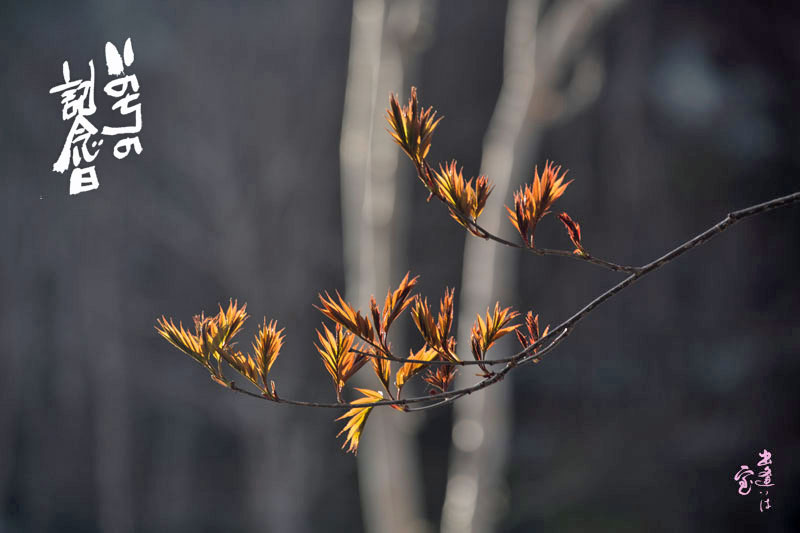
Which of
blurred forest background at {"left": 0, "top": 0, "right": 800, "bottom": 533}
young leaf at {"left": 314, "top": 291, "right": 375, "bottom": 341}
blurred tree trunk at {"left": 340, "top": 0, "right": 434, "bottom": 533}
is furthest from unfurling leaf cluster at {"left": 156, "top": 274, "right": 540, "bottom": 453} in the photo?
blurred forest background at {"left": 0, "top": 0, "right": 800, "bottom": 533}

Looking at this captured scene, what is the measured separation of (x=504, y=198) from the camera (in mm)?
1523

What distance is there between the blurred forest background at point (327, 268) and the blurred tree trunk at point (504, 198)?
962 mm

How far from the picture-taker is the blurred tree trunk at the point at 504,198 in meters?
1.56

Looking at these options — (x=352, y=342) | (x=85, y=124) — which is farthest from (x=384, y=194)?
(x=352, y=342)

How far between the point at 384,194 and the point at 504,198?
0.84ft

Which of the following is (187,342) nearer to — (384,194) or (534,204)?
(534,204)

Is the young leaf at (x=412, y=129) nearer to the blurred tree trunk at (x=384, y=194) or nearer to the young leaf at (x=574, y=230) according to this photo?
the young leaf at (x=574, y=230)

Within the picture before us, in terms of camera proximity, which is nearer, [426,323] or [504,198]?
[426,323]

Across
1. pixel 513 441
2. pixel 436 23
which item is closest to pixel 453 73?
pixel 436 23

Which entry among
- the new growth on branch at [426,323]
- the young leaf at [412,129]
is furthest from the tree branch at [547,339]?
the young leaf at [412,129]

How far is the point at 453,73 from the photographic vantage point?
3.14 m

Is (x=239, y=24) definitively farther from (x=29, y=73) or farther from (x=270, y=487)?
(x=270, y=487)

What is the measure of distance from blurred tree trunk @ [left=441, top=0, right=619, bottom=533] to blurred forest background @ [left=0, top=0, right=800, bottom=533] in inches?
37.9

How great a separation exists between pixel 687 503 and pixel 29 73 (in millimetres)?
3124
